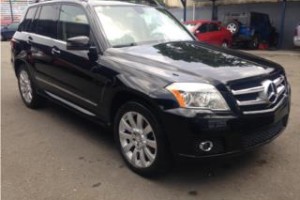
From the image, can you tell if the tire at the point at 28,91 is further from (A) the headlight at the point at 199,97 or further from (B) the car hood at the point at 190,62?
(A) the headlight at the point at 199,97

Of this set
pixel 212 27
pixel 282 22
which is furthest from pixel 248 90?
pixel 282 22

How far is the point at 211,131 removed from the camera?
3.46 metres

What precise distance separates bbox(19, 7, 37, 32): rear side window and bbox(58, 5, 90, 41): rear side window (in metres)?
1.19

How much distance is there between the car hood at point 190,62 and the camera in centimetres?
375

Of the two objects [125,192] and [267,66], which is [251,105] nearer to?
[267,66]

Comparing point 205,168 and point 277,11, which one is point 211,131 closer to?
point 205,168

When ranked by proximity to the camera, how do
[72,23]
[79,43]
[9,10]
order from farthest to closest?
[9,10], [72,23], [79,43]

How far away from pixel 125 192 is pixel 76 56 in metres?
1.91

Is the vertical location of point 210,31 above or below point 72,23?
below

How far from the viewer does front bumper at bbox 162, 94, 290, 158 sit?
3.45 m

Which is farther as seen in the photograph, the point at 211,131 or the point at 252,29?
the point at 252,29

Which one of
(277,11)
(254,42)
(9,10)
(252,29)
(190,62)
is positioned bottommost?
(9,10)

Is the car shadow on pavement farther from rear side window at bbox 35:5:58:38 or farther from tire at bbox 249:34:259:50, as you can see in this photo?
tire at bbox 249:34:259:50

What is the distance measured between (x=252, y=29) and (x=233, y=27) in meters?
0.91
